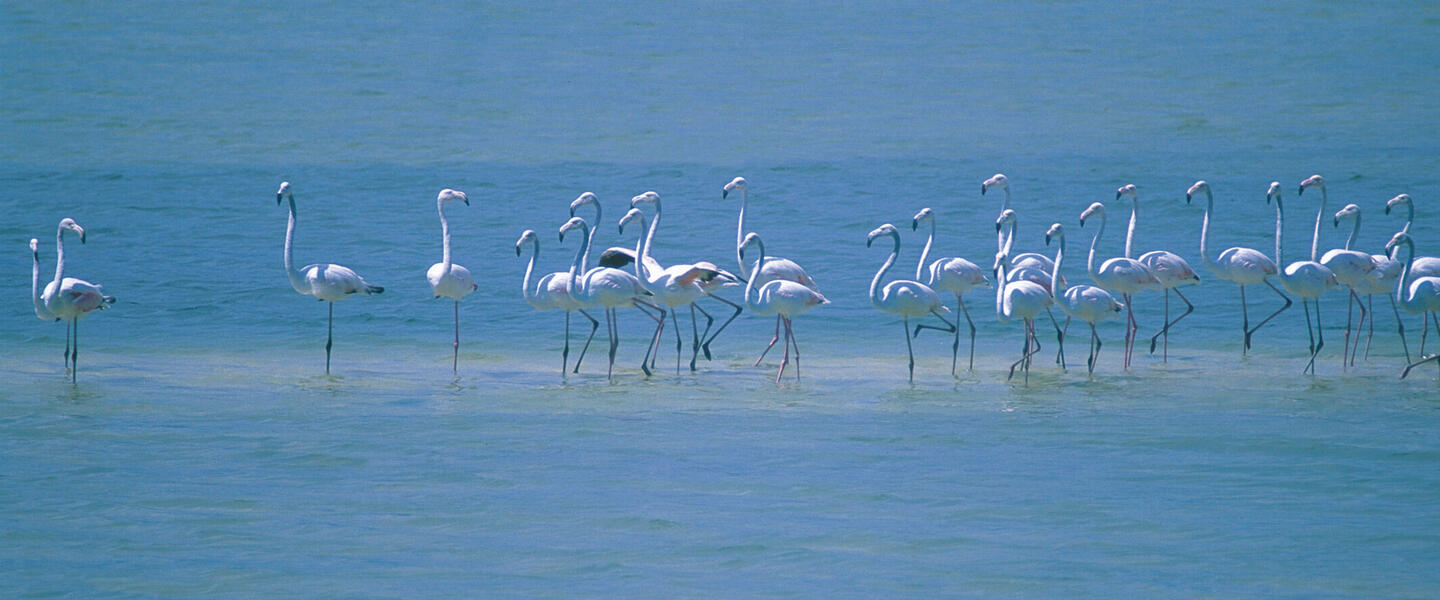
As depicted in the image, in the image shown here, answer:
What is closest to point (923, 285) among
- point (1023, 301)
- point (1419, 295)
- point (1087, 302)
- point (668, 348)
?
point (1023, 301)

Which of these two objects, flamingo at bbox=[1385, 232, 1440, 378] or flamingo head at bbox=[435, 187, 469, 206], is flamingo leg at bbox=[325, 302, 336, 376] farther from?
flamingo at bbox=[1385, 232, 1440, 378]

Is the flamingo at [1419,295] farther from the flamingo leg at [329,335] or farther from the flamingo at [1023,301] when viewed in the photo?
the flamingo leg at [329,335]

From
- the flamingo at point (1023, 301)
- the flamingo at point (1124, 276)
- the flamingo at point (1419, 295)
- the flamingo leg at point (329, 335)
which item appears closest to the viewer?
the flamingo at point (1419, 295)

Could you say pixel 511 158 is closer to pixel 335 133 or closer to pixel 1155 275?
pixel 335 133

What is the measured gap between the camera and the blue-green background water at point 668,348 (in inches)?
247

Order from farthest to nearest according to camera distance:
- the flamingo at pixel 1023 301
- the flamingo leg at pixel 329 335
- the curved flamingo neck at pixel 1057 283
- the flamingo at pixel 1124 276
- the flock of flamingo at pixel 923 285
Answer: the flamingo leg at pixel 329 335, the flamingo at pixel 1124 276, the curved flamingo neck at pixel 1057 283, the flock of flamingo at pixel 923 285, the flamingo at pixel 1023 301

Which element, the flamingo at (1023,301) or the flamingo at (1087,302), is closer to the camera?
the flamingo at (1023,301)

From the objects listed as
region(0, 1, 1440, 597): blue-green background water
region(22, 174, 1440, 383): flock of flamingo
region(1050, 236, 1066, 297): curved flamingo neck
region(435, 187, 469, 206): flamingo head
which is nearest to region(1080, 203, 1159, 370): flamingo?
region(22, 174, 1440, 383): flock of flamingo

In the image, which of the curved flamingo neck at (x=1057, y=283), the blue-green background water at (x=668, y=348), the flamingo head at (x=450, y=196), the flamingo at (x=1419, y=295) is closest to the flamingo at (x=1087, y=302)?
the curved flamingo neck at (x=1057, y=283)

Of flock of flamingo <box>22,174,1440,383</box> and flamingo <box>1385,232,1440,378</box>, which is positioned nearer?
flamingo <box>1385,232,1440,378</box>

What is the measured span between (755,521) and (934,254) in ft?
31.5

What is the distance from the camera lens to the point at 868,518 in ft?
21.9

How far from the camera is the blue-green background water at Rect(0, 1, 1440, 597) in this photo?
20.6ft

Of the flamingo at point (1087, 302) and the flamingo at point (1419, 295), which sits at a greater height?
the flamingo at point (1419, 295)
